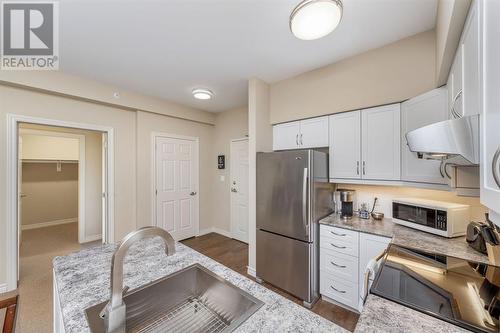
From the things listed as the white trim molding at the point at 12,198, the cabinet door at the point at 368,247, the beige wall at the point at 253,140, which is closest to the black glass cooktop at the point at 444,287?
the cabinet door at the point at 368,247

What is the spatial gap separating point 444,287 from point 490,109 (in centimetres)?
93

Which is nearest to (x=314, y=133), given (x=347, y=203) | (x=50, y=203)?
(x=347, y=203)

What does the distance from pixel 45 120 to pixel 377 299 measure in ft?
12.5

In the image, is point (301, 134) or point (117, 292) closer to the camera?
point (117, 292)

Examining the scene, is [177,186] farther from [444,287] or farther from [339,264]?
[444,287]

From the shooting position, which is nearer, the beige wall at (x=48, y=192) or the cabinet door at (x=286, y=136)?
the cabinet door at (x=286, y=136)

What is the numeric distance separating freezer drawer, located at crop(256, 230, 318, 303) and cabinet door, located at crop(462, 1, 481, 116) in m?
Answer: 1.68

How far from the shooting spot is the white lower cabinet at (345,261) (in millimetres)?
1857

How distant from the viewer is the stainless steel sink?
0.89m

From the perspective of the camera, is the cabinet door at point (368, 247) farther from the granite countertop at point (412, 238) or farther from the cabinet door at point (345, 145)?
the cabinet door at point (345, 145)

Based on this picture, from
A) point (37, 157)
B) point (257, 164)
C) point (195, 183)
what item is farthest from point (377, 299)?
point (37, 157)

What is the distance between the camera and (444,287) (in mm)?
1028

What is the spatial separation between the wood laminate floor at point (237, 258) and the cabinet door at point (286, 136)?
181 cm

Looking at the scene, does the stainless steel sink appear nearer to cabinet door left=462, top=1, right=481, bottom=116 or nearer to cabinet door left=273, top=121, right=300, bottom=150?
cabinet door left=462, top=1, right=481, bottom=116
